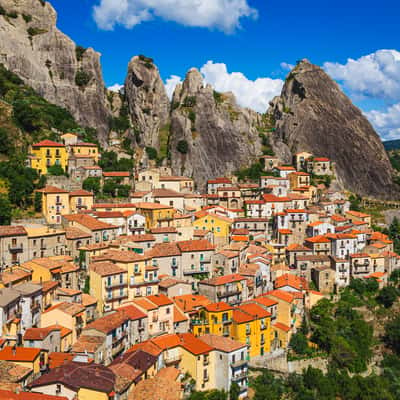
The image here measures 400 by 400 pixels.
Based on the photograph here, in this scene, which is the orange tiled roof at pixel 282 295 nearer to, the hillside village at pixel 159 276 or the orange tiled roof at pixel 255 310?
the hillside village at pixel 159 276

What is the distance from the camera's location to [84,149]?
7000 centimetres

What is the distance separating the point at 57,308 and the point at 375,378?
100ft

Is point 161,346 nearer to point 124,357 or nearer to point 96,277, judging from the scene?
point 124,357

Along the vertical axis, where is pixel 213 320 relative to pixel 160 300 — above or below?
below

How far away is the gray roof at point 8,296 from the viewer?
33.0m

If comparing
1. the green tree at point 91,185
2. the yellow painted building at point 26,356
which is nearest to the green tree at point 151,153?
the green tree at point 91,185

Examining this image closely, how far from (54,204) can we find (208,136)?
143 feet

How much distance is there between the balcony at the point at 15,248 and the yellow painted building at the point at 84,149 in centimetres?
2586

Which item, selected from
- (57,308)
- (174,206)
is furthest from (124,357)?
(174,206)

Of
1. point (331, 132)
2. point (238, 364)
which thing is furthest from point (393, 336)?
point (331, 132)

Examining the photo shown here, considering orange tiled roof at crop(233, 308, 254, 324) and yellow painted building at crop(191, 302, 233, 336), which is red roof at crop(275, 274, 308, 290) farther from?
yellow painted building at crop(191, 302, 233, 336)

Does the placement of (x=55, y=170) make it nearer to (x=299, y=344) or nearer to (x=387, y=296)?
(x=299, y=344)

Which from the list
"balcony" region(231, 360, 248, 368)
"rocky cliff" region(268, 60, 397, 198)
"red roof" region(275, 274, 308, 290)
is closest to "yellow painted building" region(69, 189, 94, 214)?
"red roof" region(275, 274, 308, 290)

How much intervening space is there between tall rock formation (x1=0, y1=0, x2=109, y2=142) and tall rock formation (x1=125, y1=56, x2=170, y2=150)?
21.1ft
